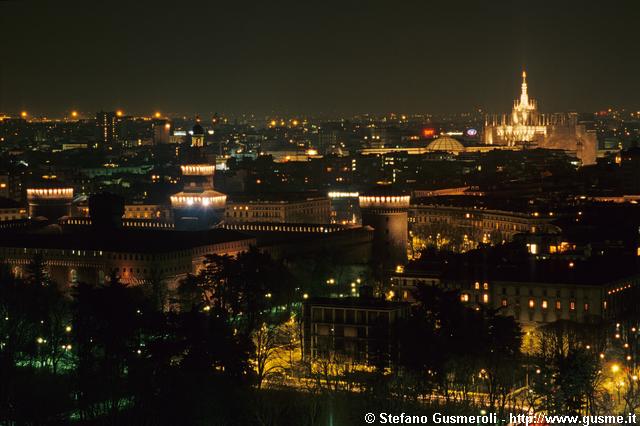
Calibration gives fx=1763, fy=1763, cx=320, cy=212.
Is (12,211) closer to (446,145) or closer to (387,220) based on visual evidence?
(387,220)

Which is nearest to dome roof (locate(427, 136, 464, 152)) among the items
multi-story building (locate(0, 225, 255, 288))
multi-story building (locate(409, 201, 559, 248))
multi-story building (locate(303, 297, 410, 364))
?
multi-story building (locate(409, 201, 559, 248))

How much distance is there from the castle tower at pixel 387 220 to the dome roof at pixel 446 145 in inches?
3174

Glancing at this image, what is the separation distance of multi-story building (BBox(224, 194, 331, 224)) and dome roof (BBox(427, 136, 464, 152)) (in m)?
62.2

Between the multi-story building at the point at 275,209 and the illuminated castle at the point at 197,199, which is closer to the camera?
the illuminated castle at the point at 197,199

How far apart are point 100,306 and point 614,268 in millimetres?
15686

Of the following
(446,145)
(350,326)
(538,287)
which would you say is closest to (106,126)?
(446,145)

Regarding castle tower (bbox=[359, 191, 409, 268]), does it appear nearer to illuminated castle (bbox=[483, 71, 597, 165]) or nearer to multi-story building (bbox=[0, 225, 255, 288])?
multi-story building (bbox=[0, 225, 255, 288])

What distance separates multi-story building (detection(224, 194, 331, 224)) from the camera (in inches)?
3162

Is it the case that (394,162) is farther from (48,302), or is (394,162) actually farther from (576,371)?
(576,371)

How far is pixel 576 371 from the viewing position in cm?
3562

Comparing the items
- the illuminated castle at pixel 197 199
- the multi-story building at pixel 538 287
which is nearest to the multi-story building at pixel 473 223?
the illuminated castle at pixel 197 199

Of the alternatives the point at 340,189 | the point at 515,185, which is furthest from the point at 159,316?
the point at 515,185

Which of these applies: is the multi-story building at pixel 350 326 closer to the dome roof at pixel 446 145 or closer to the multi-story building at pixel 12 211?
the multi-story building at pixel 12 211

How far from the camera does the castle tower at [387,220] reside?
208 ft
